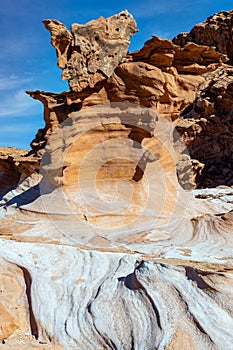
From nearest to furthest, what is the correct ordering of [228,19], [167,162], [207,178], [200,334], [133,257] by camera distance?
1. [200,334]
2. [133,257]
3. [167,162]
4. [207,178]
5. [228,19]

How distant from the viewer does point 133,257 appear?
3.89 m

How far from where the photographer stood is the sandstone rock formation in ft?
9.20

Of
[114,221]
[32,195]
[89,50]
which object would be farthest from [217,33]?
[114,221]

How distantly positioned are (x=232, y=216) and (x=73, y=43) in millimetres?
3590

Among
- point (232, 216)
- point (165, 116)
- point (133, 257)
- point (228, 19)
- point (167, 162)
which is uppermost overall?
point (228, 19)

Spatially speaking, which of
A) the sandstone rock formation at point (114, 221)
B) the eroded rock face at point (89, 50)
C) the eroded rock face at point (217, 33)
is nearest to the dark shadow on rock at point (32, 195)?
the sandstone rock formation at point (114, 221)

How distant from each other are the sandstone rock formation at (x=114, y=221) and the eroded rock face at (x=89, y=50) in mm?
16

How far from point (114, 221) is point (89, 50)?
272 centimetres

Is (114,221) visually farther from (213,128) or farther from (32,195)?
(213,128)

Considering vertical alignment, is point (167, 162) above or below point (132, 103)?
below

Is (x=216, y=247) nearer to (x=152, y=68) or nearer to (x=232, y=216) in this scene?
(x=232, y=216)

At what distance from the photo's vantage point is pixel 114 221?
18.7 ft

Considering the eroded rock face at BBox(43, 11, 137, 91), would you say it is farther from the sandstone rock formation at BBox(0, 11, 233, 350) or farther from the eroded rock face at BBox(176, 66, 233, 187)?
the eroded rock face at BBox(176, 66, 233, 187)

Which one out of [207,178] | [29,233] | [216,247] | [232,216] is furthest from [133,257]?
[207,178]
